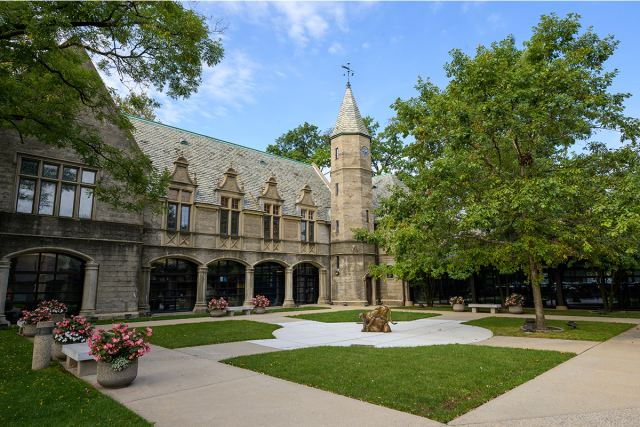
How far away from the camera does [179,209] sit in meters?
23.1

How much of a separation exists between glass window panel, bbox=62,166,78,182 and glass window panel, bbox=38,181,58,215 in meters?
0.61

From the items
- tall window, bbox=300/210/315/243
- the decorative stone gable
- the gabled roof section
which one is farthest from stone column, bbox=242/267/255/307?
the gabled roof section

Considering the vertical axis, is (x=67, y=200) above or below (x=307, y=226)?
below

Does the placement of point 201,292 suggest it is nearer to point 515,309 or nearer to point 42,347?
point 42,347

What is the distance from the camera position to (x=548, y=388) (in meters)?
6.62

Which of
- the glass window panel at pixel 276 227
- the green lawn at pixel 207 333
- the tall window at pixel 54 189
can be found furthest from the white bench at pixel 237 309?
the tall window at pixel 54 189

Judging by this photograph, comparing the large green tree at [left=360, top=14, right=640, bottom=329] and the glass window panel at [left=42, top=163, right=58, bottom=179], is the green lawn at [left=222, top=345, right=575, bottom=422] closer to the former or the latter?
the large green tree at [left=360, top=14, right=640, bottom=329]

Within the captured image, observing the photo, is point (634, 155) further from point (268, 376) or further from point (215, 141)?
point (215, 141)

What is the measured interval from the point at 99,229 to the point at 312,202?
52.7 feet

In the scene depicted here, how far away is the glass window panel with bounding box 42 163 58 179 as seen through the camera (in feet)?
A: 59.3

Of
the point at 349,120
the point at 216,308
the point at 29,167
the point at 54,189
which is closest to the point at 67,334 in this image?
the point at 54,189

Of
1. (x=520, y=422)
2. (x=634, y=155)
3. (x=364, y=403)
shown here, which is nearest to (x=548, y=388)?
(x=520, y=422)

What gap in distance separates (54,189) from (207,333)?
1134cm

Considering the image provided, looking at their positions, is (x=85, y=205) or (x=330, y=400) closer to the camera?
(x=330, y=400)
